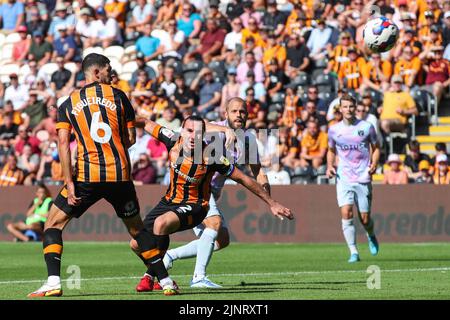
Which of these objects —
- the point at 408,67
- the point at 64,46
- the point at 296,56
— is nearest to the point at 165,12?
the point at 64,46

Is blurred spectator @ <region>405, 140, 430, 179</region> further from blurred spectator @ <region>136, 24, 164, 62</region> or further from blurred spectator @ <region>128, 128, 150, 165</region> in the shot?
blurred spectator @ <region>136, 24, 164, 62</region>

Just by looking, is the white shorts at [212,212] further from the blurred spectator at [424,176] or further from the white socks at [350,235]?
the blurred spectator at [424,176]

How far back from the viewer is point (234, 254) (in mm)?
19844

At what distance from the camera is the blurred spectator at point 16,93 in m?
29.5

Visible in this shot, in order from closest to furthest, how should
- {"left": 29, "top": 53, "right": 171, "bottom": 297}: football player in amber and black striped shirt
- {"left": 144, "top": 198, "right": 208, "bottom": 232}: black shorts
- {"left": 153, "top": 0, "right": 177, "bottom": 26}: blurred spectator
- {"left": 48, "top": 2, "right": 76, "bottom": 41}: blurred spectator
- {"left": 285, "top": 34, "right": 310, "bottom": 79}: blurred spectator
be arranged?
{"left": 29, "top": 53, "right": 171, "bottom": 297}: football player in amber and black striped shirt < {"left": 144, "top": 198, "right": 208, "bottom": 232}: black shorts < {"left": 285, "top": 34, "right": 310, "bottom": 79}: blurred spectator < {"left": 153, "top": 0, "right": 177, "bottom": 26}: blurred spectator < {"left": 48, "top": 2, "right": 76, "bottom": 41}: blurred spectator

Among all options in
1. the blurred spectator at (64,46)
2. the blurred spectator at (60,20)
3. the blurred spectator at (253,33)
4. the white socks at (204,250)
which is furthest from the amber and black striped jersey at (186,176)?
the blurred spectator at (60,20)

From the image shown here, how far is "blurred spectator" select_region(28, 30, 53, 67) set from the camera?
3075 centimetres

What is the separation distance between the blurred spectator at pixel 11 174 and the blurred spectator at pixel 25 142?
958 mm

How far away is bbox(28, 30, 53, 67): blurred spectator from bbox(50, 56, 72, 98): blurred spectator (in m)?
1.28

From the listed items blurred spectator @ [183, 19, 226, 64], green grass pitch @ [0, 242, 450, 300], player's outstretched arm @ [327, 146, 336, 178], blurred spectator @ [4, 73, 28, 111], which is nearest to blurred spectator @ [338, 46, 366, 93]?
blurred spectator @ [183, 19, 226, 64]

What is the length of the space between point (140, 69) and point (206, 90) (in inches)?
82.4

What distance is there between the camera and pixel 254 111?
83.9 ft
